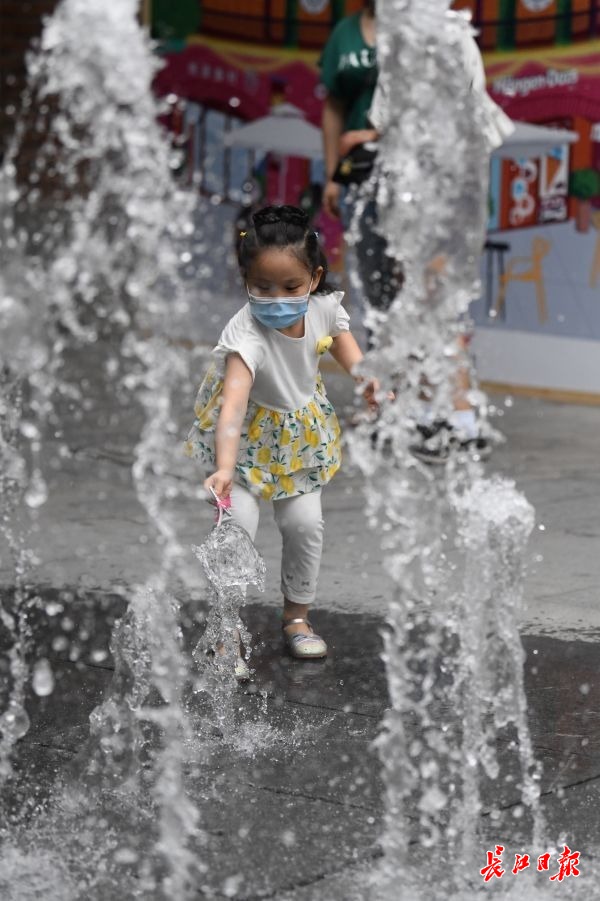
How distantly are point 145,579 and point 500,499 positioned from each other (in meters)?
1.47

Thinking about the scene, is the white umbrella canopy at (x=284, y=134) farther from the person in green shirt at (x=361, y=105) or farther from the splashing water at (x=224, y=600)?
the splashing water at (x=224, y=600)

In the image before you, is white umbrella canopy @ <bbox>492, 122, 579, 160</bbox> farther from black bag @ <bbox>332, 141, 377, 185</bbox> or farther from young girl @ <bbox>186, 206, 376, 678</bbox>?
young girl @ <bbox>186, 206, 376, 678</bbox>

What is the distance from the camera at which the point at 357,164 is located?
21.0 ft

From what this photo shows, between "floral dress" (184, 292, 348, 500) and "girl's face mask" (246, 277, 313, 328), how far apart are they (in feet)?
0.26

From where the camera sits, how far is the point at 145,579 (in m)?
4.73

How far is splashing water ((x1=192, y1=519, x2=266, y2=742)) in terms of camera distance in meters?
3.70

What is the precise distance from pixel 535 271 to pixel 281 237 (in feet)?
13.9

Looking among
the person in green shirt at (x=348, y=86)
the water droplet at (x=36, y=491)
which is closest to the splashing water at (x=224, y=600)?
the water droplet at (x=36, y=491)

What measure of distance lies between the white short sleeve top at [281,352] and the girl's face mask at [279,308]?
74 millimetres

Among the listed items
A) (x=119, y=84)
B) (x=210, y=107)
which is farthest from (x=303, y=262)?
(x=210, y=107)

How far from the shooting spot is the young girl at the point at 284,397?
12.6 feet

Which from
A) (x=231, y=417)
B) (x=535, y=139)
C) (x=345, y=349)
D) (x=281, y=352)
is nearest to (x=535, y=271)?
(x=535, y=139)

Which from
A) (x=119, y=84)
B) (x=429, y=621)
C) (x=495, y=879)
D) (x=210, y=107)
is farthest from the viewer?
(x=210, y=107)

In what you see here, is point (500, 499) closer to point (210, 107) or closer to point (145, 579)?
point (145, 579)
